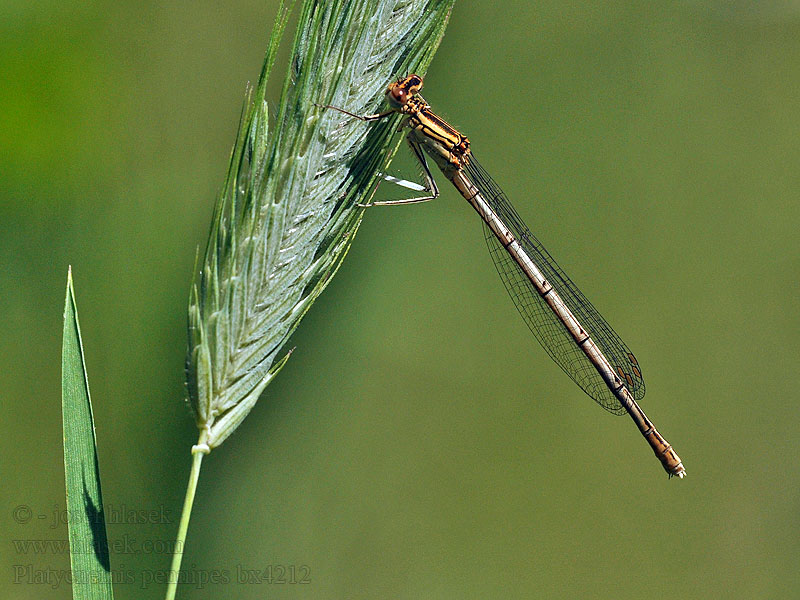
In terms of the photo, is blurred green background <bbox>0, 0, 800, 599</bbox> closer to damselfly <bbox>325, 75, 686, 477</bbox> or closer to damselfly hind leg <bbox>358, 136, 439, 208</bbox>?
damselfly hind leg <bbox>358, 136, 439, 208</bbox>

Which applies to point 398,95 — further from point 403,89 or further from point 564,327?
point 564,327

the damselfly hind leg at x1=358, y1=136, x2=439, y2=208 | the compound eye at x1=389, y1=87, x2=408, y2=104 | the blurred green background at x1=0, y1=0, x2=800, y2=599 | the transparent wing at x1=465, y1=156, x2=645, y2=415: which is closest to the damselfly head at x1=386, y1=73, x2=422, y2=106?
the compound eye at x1=389, y1=87, x2=408, y2=104

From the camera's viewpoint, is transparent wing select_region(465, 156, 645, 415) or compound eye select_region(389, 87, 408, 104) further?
transparent wing select_region(465, 156, 645, 415)

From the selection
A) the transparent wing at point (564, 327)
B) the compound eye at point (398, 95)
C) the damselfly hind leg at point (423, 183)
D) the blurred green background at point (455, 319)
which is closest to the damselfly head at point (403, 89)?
the compound eye at point (398, 95)

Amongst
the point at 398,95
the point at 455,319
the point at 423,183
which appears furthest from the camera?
the point at 455,319

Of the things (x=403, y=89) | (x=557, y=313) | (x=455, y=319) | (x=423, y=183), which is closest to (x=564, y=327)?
(x=557, y=313)

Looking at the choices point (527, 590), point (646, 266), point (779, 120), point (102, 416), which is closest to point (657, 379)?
point (646, 266)

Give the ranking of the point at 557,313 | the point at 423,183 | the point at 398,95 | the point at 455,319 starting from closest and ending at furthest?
1. the point at 398,95
2. the point at 423,183
3. the point at 557,313
4. the point at 455,319

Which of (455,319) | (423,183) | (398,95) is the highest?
(398,95)
